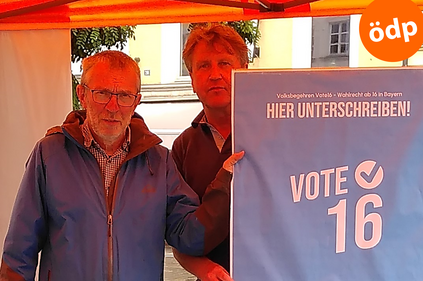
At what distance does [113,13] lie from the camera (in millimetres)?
2365

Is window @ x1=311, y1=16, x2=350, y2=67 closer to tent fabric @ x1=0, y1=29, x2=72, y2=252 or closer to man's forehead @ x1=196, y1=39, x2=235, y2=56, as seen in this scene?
tent fabric @ x1=0, y1=29, x2=72, y2=252

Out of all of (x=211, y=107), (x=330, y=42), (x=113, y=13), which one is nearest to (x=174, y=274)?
(x=113, y=13)

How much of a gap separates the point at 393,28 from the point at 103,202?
102 centimetres

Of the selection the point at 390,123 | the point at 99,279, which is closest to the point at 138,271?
the point at 99,279

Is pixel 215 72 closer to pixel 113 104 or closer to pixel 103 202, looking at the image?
pixel 113 104

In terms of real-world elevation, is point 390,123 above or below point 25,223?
above

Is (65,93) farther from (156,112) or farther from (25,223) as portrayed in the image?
(156,112)

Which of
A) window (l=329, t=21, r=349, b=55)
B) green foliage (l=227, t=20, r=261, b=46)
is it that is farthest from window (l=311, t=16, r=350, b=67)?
green foliage (l=227, t=20, r=261, b=46)

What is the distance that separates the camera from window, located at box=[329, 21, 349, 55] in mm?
5961

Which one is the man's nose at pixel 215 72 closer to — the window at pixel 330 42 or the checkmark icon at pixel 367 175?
the checkmark icon at pixel 367 175

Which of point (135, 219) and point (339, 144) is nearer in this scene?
point (339, 144)

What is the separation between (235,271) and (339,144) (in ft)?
1.41

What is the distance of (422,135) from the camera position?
4.31 ft

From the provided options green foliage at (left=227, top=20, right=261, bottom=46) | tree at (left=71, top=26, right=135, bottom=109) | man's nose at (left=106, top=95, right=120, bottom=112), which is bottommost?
man's nose at (left=106, top=95, right=120, bottom=112)
